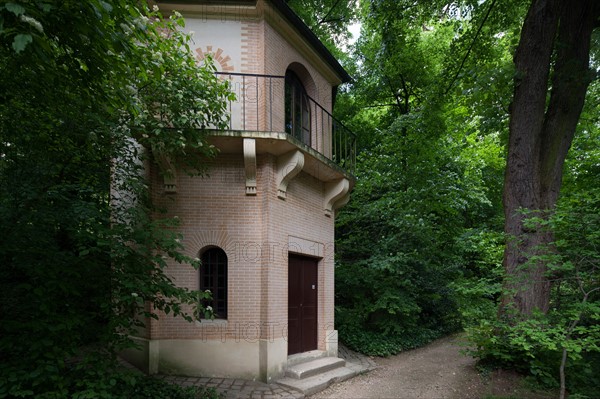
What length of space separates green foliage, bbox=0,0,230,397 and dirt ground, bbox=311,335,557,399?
14.0 feet

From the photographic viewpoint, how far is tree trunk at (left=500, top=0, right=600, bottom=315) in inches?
308

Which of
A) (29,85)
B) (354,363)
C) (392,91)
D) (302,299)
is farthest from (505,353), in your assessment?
(392,91)

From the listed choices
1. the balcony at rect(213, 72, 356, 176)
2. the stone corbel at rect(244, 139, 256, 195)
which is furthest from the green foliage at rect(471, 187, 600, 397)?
the stone corbel at rect(244, 139, 256, 195)

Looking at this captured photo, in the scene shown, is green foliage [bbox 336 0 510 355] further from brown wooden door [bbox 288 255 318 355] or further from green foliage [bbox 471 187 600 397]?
brown wooden door [bbox 288 255 318 355]

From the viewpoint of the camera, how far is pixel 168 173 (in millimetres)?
7059

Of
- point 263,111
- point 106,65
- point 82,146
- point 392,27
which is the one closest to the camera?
point 106,65

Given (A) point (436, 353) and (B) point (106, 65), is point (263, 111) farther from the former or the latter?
(A) point (436, 353)

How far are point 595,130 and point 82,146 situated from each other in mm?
13485

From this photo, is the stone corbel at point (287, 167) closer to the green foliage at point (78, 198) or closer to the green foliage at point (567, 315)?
the green foliage at point (78, 198)

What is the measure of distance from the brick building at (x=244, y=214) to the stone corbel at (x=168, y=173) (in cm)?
4

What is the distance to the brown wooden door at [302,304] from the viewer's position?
8938 millimetres

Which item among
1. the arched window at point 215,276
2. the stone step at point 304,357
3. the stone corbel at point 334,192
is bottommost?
the stone step at point 304,357

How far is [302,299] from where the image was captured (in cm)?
934

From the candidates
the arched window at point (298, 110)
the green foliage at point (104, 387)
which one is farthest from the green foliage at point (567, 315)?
the arched window at point (298, 110)
